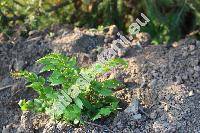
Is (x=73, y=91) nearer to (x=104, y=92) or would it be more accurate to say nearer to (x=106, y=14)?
(x=104, y=92)

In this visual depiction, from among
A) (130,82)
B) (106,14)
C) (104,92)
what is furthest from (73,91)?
(106,14)

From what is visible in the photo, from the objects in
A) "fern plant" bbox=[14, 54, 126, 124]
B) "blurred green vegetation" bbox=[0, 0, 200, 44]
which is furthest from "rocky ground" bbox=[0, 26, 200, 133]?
"blurred green vegetation" bbox=[0, 0, 200, 44]

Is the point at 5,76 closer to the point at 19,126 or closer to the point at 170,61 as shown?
the point at 19,126

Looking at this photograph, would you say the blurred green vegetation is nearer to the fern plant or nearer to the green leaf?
the fern plant

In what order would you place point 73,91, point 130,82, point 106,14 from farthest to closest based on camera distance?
point 106,14 → point 130,82 → point 73,91

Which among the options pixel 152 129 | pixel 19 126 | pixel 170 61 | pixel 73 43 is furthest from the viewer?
pixel 73 43

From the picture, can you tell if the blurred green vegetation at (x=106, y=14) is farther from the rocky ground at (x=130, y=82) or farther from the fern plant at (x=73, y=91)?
the fern plant at (x=73, y=91)

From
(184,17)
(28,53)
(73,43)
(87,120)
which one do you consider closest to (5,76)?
(28,53)

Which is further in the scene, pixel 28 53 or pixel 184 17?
pixel 184 17
